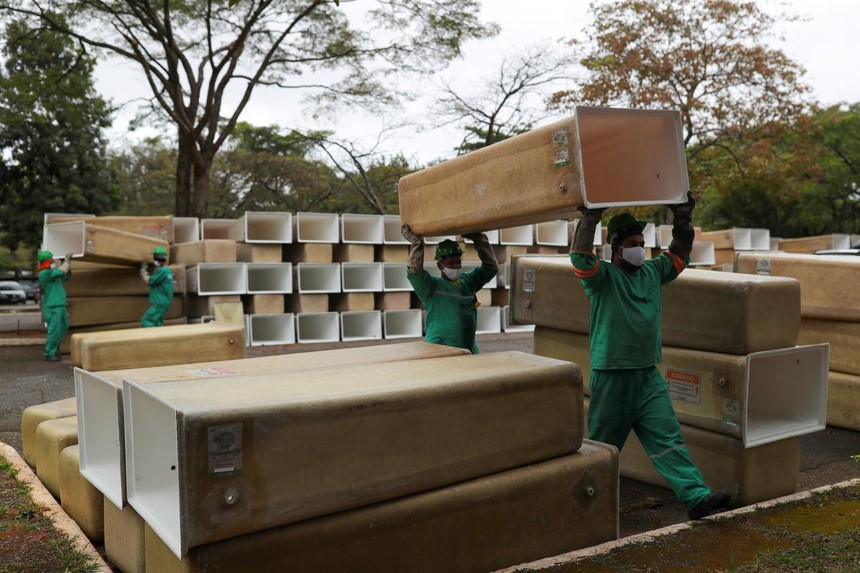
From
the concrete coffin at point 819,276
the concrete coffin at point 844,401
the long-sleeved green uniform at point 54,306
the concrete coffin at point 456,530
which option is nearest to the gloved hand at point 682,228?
the concrete coffin at point 456,530

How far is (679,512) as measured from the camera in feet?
16.0

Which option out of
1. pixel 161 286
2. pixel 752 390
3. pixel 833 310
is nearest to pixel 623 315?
pixel 752 390

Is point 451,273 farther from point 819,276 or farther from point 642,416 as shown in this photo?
point 819,276

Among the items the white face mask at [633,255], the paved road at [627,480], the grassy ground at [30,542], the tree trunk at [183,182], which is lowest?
the paved road at [627,480]

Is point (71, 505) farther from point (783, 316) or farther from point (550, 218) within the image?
point (783, 316)

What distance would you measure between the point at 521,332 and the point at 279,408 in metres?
13.5

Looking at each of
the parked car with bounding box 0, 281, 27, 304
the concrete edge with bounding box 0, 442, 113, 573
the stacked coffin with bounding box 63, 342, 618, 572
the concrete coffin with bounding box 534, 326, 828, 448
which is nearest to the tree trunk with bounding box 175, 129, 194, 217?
the concrete edge with bounding box 0, 442, 113, 573

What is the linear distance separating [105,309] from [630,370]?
10.6 meters

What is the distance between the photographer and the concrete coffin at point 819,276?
21.8ft

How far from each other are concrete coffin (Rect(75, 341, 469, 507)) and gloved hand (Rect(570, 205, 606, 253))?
1.11 metres

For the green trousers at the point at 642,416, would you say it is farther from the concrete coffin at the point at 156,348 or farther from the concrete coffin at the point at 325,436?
the concrete coffin at the point at 156,348

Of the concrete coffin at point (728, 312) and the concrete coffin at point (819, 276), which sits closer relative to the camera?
the concrete coffin at point (728, 312)

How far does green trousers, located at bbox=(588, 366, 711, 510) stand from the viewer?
434 cm

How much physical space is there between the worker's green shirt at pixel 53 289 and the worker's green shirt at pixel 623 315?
386 inches
